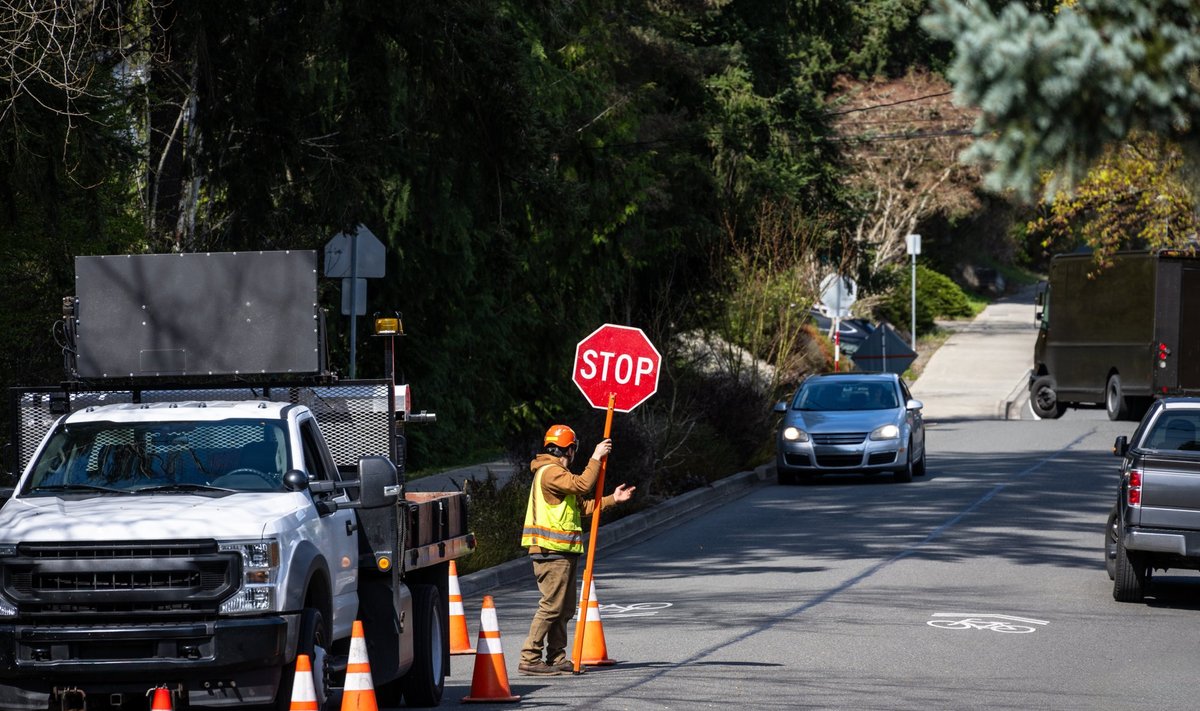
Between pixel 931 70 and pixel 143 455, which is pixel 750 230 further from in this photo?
pixel 143 455

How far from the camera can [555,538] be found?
38.3ft

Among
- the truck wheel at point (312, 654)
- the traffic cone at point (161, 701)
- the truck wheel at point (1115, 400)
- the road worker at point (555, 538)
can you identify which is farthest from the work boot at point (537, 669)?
the truck wheel at point (1115, 400)

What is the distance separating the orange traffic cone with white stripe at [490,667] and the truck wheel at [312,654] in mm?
1447

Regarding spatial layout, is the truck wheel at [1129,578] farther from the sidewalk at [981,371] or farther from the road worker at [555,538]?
the sidewalk at [981,371]

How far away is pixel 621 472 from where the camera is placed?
864 inches

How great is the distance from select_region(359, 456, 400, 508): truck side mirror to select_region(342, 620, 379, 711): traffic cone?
25.6 inches

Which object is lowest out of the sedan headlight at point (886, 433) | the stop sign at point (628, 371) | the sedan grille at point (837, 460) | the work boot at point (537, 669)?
the work boot at point (537, 669)

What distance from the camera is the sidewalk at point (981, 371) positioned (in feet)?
149

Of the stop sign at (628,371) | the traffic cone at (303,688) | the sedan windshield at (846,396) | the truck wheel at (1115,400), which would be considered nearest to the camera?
the traffic cone at (303,688)

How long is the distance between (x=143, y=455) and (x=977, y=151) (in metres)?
6.08

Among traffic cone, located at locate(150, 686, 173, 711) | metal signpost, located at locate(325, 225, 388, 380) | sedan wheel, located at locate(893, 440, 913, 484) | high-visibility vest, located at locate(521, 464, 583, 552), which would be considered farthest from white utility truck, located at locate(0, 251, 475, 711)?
sedan wheel, located at locate(893, 440, 913, 484)

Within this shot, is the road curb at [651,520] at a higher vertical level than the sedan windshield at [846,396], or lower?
lower

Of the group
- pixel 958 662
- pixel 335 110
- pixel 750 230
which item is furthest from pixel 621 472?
pixel 750 230

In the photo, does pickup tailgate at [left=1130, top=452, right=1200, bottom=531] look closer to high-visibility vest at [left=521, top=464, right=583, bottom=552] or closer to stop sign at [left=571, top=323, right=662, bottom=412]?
stop sign at [left=571, top=323, right=662, bottom=412]
